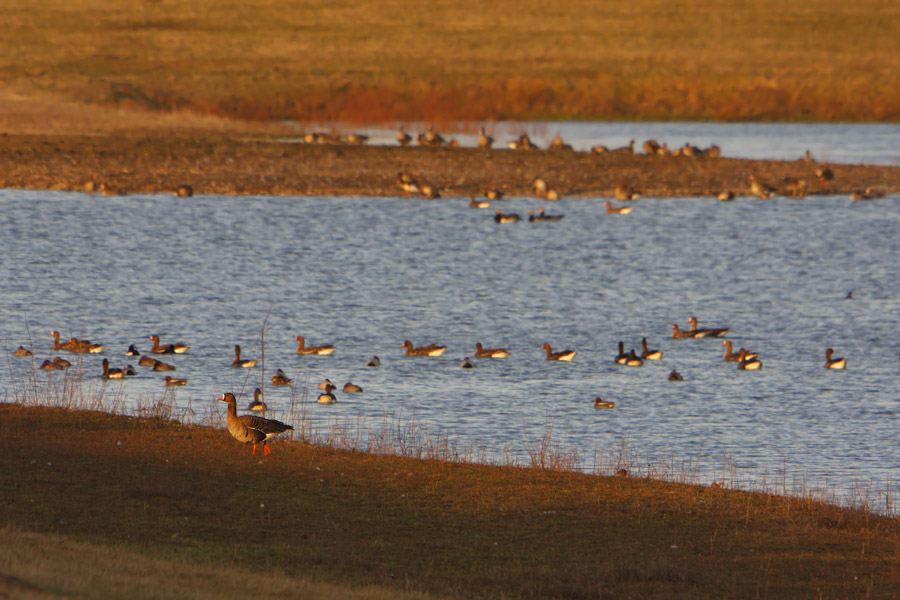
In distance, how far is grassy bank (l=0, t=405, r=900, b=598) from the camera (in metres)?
14.9

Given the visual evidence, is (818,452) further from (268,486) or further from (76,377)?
(76,377)

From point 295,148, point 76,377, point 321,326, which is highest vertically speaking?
point 295,148

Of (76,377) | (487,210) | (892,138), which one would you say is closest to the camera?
(76,377)

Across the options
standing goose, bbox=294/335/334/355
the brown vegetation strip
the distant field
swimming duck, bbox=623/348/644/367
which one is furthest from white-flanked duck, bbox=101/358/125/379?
the distant field

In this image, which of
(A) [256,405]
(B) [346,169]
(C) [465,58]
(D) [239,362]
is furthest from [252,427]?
(C) [465,58]

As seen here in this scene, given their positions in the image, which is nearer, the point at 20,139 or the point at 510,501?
the point at 510,501

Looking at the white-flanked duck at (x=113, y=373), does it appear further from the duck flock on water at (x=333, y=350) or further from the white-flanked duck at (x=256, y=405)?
Answer: the white-flanked duck at (x=256, y=405)

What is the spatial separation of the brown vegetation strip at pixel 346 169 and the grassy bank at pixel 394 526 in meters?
33.3

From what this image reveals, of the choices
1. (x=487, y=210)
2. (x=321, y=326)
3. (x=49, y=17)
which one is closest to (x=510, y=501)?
(x=321, y=326)

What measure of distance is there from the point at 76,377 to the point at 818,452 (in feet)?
45.4

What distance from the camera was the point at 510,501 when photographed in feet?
60.1

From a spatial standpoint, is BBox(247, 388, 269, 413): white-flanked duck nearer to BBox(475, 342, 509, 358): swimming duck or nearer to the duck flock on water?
the duck flock on water

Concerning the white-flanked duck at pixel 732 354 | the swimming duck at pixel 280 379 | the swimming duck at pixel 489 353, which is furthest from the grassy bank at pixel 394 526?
the white-flanked duck at pixel 732 354

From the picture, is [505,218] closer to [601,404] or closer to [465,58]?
[601,404]
